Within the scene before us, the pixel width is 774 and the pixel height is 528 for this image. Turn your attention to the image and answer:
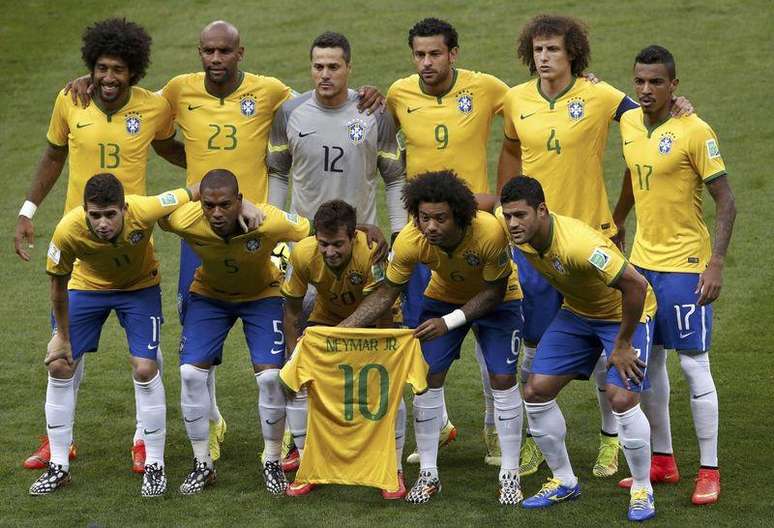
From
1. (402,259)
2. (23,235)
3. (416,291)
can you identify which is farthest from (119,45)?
(416,291)

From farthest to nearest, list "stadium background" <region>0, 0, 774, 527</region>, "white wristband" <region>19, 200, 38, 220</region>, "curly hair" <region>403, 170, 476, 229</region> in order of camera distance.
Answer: "white wristband" <region>19, 200, 38, 220</region>, "stadium background" <region>0, 0, 774, 527</region>, "curly hair" <region>403, 170, 476, 229</region>

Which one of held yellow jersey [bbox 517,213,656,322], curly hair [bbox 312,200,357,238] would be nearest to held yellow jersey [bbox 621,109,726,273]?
held yellow jersey [bbox 517,213,656,322]

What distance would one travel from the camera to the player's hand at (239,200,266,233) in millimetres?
8969

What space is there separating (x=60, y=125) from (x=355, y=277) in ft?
8.04

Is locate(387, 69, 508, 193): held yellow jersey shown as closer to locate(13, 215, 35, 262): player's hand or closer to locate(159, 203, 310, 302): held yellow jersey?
locate(159, 203, 310, 302): held yellow jersey

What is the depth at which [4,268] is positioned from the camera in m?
14.7

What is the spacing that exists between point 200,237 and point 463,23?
1209cm

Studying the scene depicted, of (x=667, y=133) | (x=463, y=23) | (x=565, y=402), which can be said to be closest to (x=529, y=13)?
(x=463, y=23)

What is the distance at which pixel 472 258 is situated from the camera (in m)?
Result: 8.89

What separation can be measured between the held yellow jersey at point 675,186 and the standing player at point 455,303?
974 millimetres

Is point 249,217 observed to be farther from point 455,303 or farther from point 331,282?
point 455,303

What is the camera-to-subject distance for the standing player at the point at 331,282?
29.7 feet

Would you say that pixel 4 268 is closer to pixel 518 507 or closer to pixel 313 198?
pixel 313 198

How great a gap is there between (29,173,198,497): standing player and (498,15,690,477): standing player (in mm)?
2300
